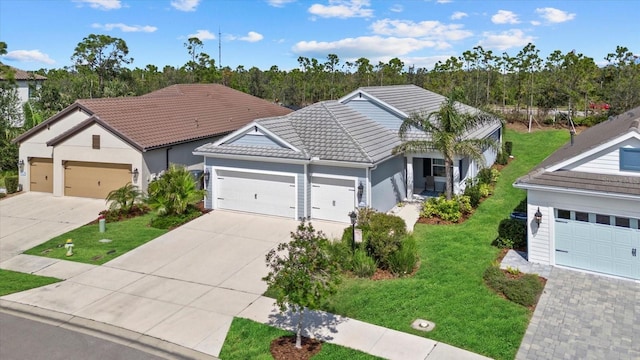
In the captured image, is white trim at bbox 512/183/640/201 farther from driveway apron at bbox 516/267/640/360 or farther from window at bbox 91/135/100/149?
window at bbox 91/135/100/149

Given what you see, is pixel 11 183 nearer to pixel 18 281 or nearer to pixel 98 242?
pixel 98 242

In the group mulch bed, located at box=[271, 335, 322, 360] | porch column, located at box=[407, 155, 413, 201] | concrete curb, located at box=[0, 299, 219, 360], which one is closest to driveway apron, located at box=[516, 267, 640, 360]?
mulch bed, located at box=[271, 335, 322, 360]

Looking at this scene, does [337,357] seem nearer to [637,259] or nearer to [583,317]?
[583,317]

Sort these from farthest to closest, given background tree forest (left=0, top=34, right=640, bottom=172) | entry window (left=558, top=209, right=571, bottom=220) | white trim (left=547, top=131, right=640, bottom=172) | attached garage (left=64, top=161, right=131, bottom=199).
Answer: background tree forest (left=0, top=34, right=640, bottom=172) < attached garage (left=64, top=161, right=131, bottom=199) < entry window (left=558, top=209, right=571, bottom=220) < white trim (left=547, top=131, right=640, bottom=172)

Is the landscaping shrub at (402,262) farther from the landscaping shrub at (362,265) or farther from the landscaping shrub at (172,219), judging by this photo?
the landscaping shrub at (172,219)

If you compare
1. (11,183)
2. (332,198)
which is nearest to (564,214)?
(332,198)

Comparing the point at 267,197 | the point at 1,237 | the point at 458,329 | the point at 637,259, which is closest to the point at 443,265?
A: the point at 458,329
